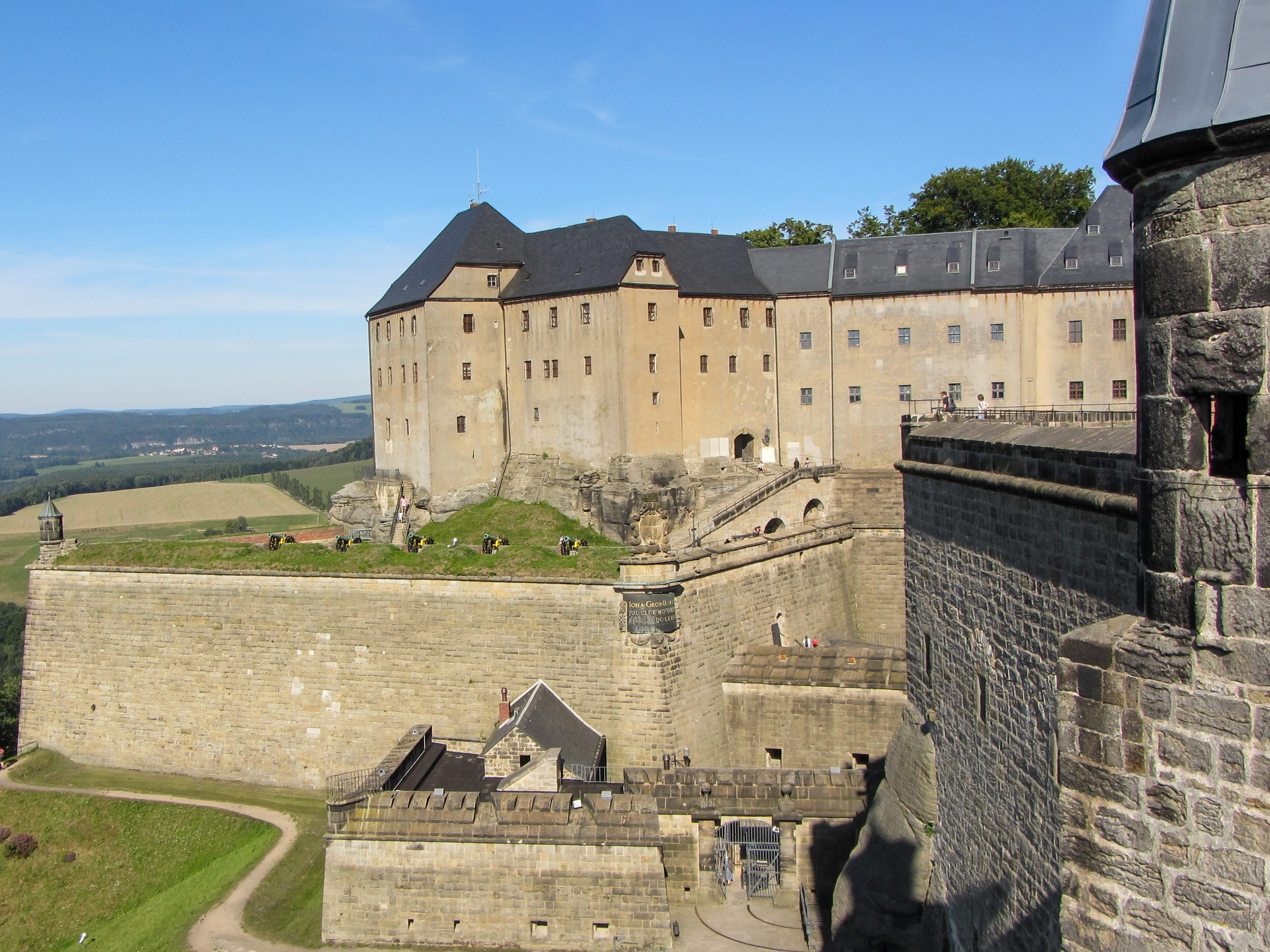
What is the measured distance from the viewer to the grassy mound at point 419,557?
2797cm

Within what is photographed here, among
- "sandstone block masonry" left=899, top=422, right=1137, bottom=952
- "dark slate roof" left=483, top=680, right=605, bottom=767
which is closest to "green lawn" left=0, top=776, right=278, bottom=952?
"dark slate roof" left=483, top=680, right=605, bottom=767

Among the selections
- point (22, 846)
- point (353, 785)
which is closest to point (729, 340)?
point (353, 785)

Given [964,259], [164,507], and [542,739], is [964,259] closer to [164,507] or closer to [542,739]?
[542,739]

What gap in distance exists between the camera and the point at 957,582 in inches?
494

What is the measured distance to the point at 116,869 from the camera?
87.1 feet

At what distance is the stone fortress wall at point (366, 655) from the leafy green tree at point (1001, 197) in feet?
77.7

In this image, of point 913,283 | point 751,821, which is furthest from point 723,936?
point 913,283

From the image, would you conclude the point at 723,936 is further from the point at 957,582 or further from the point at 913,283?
the point at 913,283

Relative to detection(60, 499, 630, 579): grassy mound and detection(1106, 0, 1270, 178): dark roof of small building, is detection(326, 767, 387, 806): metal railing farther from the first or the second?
detection(1106, 0, 1270, 178): dark roof of small building

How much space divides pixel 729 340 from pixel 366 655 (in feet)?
63.6

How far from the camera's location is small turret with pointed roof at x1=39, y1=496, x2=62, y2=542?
3284cm

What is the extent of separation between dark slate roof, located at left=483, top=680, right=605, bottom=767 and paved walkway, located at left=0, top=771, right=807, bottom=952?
4.73m

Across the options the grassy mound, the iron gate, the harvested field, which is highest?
the grassy mound

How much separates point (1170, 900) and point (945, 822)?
9.19 meters
